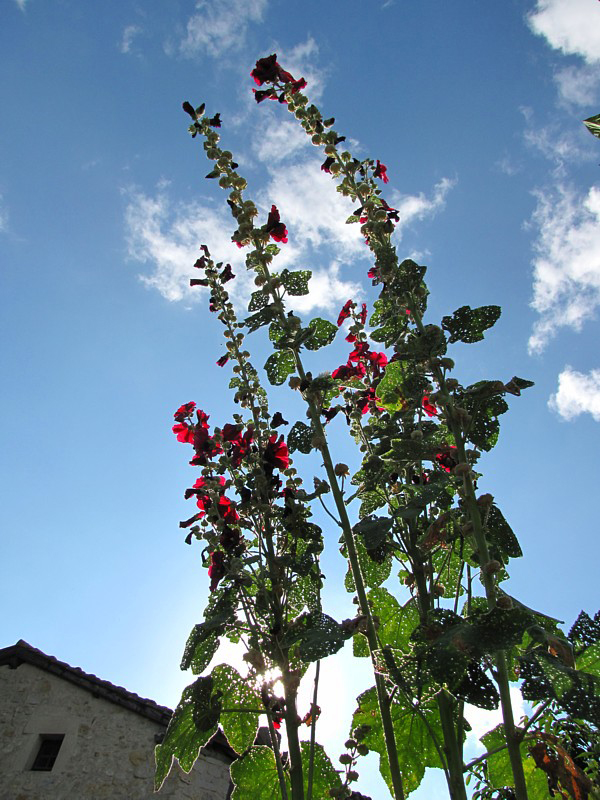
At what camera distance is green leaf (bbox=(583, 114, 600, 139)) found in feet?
2.56

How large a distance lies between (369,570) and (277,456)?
1.53 feet

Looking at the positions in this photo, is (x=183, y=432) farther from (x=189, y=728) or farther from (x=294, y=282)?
(x=189, y=728)

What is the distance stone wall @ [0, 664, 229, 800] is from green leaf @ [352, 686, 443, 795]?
13.5 ft

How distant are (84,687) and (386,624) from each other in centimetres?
563

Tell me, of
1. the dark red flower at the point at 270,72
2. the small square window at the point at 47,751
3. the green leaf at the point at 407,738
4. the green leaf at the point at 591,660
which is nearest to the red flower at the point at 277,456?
the green leaf at the point at 407,738

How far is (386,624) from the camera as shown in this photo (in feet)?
5.44

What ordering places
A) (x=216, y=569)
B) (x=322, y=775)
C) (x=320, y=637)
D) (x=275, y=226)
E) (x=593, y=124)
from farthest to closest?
(x=275, y=226), (x=216, y=569), (x=322, y=775), (x=320, y=637), (x=593, y=124)

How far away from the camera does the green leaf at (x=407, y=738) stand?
4.91 feet

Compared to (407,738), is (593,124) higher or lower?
higher

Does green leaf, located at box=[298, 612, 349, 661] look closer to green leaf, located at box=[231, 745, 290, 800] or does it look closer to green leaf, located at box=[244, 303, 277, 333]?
green leaf, located at box=[231, 745, 290, 800]

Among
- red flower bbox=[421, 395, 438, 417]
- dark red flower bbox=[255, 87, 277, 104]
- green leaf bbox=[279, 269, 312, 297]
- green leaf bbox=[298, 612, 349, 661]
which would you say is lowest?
green leaf bbox=[298, 612, 349, 661]

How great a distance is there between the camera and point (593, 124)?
0.79 meters

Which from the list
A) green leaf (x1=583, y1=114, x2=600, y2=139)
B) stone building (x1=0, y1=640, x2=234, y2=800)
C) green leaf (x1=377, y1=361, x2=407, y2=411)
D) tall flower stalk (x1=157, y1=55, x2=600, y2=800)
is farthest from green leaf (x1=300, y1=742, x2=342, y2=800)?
stone building (x1=0, y1=640, x2=234, y2=800)

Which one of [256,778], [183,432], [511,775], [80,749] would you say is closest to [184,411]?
[183,432]
